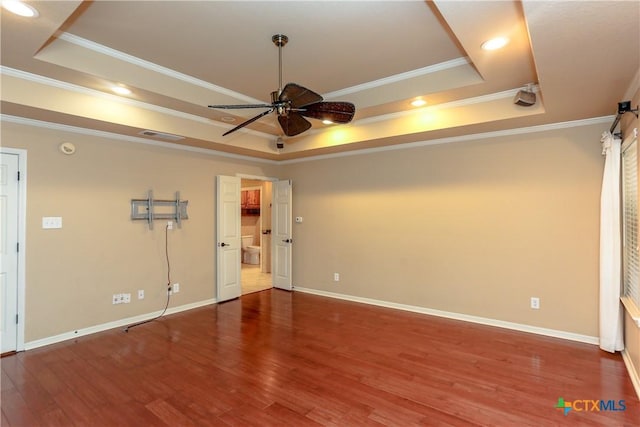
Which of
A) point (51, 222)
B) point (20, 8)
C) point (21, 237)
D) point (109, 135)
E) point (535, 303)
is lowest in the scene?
point (535, 303)

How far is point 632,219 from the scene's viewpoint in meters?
3.19

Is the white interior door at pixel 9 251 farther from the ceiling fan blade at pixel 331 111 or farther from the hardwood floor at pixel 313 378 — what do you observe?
the ceiling fan blade at pixel 331 111

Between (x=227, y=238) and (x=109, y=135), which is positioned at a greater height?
(x=109, y=135)

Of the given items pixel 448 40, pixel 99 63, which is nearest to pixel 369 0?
pixel 448 40

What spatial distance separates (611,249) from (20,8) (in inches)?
208

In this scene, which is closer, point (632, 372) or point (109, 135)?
point (632, 372)

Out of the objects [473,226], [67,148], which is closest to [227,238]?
[67,148]

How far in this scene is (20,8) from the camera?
204 centimetres

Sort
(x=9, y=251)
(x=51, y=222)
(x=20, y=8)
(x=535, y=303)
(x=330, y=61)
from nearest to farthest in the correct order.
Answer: (x=20, y=8)
(x=330, y=61)
(x=9, y=251)
(x=51, y=222)
(x=535, y=303)

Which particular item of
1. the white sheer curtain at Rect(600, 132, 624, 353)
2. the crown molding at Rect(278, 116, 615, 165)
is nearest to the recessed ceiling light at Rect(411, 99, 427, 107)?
the crown molding at Rect(278, 116, 615, 165)

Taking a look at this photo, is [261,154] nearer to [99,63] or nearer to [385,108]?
[385,108]

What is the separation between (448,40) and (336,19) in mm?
1042

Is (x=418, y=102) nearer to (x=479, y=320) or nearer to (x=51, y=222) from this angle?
(x=479, y=320)

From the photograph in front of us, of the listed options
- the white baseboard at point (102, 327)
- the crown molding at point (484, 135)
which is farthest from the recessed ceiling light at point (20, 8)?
the crown molding at point (484, 135)
